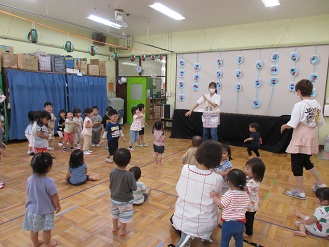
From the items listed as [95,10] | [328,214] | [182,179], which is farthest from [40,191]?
[95,10]

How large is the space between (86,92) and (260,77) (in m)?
4.82

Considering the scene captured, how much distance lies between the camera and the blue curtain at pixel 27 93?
5.37 m

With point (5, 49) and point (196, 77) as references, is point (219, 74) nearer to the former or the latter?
point (196, 77)

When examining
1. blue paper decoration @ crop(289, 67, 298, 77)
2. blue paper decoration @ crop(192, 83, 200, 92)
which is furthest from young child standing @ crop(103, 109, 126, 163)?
blue paper decoration @ crop(289, 67, 298, 77)

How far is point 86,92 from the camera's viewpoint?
22.9 ft

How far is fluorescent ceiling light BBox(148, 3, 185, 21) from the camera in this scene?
506 centimetres

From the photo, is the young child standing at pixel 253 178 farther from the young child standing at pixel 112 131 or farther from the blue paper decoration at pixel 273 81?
the blue paper decoration at pixel 273 81

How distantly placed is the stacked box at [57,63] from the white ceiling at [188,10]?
1019 mm

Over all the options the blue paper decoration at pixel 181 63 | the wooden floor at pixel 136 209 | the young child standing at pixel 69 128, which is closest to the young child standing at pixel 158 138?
the wooden floor at pixel 136 209

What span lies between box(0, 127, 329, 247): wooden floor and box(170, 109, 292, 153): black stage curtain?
3.61 ft

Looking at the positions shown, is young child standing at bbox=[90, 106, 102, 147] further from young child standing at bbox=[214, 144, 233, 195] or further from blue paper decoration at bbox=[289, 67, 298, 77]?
blue paper decoration at bbox=[289, 67, 298, 77]

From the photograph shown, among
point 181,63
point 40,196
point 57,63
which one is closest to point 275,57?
point 181,63

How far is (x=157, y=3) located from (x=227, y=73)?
2677 mm

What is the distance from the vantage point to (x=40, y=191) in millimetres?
1719
